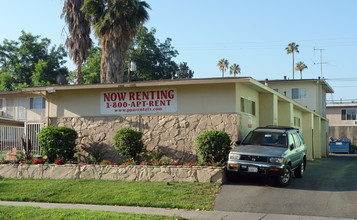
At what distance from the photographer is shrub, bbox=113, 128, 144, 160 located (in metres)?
14.2

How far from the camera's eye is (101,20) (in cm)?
2283

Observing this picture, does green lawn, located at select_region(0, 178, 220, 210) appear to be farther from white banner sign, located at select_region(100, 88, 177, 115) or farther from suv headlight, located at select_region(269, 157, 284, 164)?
white banner sign, located at select_region(100, 88, 177, 115)

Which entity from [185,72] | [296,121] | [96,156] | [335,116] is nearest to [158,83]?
[96,156]

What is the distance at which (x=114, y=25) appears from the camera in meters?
22.8

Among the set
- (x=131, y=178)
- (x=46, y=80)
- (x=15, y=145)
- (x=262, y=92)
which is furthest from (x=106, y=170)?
(x=46, y=80)

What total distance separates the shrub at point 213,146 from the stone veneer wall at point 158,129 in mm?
1039

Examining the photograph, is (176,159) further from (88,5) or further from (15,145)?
(88,5)

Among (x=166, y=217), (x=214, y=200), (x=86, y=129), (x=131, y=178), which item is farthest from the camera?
(x=86, y=129)

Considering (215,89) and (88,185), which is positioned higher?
(215,89)

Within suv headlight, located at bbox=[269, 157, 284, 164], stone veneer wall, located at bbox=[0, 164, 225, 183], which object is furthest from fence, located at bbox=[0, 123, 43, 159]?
suv headlight, located at bbox=[269, 157, 284, 164]

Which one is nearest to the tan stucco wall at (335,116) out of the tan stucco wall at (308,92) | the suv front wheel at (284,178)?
the tan stucco wall at (308,92)

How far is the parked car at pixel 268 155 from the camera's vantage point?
11445 mm

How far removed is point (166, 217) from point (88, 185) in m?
4.38

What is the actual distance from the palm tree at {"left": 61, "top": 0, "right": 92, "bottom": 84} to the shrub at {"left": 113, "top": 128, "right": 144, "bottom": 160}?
43.4 feet
